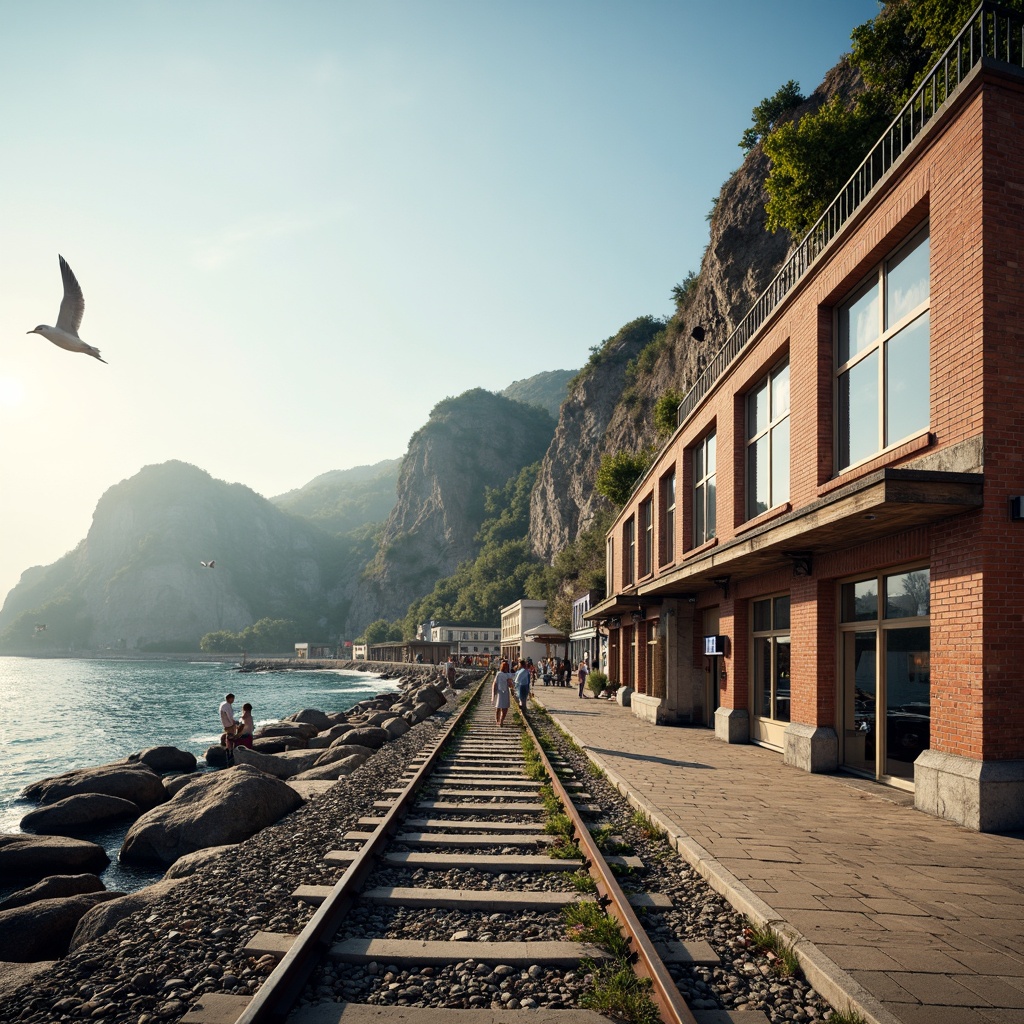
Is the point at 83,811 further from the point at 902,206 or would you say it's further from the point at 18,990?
the point at 902,206

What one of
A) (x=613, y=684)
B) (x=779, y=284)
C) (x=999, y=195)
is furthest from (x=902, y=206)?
(x=613, y=684)

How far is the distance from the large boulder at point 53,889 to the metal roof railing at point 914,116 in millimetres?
13048

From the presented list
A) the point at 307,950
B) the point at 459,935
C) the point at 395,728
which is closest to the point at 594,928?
the point at 459,935

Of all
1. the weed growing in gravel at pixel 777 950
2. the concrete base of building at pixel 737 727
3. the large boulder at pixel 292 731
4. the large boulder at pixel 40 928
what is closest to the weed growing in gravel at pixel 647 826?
the weed growing in gravel at pixel 777 950

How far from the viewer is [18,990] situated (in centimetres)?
421

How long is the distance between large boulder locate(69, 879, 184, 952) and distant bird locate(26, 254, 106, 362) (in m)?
4.39

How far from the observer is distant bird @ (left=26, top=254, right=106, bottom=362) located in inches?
239

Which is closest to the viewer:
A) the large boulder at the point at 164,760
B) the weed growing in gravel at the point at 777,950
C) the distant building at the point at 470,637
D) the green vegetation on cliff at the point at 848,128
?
the weed growing in gravel at the point at 777,950

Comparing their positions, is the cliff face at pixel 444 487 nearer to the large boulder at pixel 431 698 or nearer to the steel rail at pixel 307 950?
the large boulder at pixel 431 698

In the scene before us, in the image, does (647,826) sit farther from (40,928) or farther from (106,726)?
(106,726)

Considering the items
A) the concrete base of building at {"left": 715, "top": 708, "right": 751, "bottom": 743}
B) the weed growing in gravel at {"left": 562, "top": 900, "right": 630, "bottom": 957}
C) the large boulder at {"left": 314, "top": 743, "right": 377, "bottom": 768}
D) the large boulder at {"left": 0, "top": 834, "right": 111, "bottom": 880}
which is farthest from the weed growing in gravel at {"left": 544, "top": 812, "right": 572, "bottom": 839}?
the large boulder at {"left": 314, "top": 743, "right": 377, "bottom": 768}

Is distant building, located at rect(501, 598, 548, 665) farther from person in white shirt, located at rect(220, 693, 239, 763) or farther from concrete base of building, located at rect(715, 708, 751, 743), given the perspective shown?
concrete base of building, located at rect(715, 708, 751, 743)

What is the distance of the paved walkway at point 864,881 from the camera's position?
3943 mm

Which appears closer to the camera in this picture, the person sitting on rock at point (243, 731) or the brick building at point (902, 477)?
the brick building at point (902, 477)
